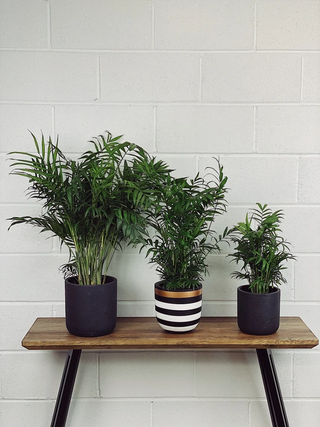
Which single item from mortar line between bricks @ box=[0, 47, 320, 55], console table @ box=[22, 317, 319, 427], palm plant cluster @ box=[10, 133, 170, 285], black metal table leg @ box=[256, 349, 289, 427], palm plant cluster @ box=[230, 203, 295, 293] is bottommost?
black metal table leg @ box=[256, 349, 289, 427]

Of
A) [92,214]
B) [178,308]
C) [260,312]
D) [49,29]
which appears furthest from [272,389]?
[49,29]

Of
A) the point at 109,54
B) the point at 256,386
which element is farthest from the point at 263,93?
the point at 256,386

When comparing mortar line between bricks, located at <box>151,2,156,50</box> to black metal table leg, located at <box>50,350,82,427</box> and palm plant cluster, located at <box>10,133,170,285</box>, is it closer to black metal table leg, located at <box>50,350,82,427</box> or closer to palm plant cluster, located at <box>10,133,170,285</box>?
palm plant cluster, located at <box>10,133,170,285</box>

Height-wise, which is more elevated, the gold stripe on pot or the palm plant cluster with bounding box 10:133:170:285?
the palm plant cluster with bounding box 10:133:170:285

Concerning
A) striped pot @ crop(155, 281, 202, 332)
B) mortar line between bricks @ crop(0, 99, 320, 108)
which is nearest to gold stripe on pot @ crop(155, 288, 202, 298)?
striped pot @ crop(155, 281, 202, 332)

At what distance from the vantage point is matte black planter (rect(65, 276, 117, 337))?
1200mm

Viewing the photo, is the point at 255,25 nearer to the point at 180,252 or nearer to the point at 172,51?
the point at 172,51

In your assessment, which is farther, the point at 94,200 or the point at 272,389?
the point at 272,389

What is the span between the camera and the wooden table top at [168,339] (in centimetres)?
119

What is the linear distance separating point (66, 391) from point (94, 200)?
0.54 meters

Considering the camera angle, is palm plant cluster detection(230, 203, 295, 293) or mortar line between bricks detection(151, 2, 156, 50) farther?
mortar line between bricks detection(151, 2, 156, 50)

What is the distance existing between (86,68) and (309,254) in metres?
0.84

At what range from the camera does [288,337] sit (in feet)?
3.98

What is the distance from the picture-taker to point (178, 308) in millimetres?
1209
